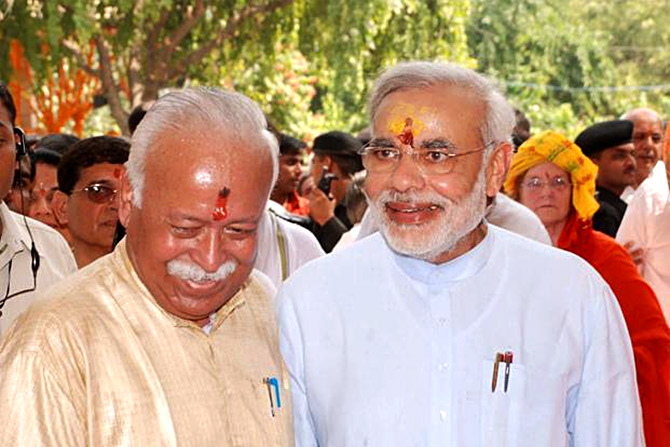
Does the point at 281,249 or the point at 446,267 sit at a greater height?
the point at 446,267

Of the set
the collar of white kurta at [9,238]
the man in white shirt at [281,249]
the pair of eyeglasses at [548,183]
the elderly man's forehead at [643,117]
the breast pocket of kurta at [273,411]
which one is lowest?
the elderly man's forehead at [643,117]

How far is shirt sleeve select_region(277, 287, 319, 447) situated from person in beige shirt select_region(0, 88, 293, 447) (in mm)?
420

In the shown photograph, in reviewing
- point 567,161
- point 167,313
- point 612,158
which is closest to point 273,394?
point 167,313

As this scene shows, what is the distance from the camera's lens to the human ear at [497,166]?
3.37 m

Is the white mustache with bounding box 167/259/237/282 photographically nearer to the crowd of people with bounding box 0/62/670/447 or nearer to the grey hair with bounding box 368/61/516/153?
the crowd of people with bounding box 0/62/670/447

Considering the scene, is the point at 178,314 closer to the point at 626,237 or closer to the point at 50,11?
the point at 626,237

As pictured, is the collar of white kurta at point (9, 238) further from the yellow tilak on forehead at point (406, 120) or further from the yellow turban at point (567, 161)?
the yellow turban at point (567, 161)

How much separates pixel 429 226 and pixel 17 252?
1496 millimetres

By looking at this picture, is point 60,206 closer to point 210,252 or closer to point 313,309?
point 313,309

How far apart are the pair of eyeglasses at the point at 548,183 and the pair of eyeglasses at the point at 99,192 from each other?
2.17 metres

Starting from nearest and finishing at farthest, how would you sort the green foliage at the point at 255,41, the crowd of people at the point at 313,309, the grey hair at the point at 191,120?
1. the crowd of people at the point at 313,309
2. the grey hair at the point at 191,120
3. the green foliage at the point at 255,41

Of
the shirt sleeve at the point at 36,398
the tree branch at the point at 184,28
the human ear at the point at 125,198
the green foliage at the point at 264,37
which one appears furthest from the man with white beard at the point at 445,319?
the tree branch at the point at 184,28

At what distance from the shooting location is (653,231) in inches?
257

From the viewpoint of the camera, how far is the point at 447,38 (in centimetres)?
1507
